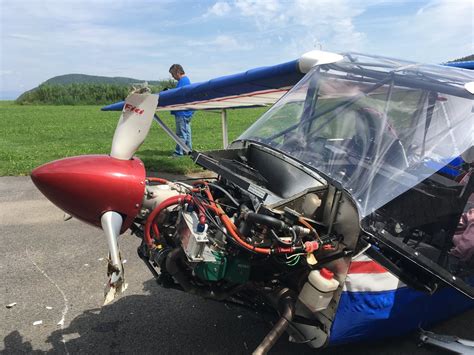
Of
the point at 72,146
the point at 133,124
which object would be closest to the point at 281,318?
the point at 133,124

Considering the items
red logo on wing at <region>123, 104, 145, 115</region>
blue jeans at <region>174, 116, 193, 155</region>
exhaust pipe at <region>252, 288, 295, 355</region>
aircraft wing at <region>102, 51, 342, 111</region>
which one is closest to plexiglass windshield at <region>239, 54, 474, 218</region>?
aircraft wing at <region>102, 51, 342, 111</region>

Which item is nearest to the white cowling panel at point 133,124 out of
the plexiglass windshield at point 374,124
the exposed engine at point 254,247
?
the exposed engine at point 254,247

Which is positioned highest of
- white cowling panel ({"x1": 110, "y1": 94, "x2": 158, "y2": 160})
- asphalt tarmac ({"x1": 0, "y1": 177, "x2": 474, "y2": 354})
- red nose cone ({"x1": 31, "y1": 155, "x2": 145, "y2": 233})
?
white cowling panel ({"x1": 110, "y1": 94, "x2": 158, "y2": 160})

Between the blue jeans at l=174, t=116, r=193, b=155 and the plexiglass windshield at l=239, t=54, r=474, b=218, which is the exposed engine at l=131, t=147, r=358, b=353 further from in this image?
the blue jeans at l=174, t=116, r=193, b=155

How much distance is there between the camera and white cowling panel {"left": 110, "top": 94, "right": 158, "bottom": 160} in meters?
2.66

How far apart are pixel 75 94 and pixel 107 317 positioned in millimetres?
48883

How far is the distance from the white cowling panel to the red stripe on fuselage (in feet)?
5.00

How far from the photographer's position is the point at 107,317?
349 cm

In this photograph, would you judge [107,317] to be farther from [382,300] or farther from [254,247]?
[382,300]

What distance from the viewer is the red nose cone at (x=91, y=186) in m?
2.37

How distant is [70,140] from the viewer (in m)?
14.8

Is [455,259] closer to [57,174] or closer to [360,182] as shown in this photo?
[360,182]

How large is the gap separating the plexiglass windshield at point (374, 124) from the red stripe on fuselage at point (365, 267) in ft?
1.02

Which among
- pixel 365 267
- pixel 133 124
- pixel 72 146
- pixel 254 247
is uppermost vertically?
pixel 133 124
